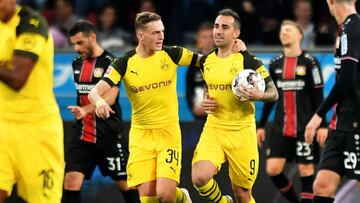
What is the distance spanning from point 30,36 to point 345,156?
2.75 metres

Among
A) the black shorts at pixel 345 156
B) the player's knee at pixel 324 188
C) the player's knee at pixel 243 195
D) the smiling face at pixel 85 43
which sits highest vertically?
the smiling face at pixel 85 43

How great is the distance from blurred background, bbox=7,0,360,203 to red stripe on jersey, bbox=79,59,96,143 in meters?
2.59

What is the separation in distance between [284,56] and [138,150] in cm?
275

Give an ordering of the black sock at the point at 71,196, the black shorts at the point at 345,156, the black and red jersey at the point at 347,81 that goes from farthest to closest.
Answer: the black sock at the point at 71,196
the black shorts at the point at 345,156
the black and red jersey at the point at 347,81

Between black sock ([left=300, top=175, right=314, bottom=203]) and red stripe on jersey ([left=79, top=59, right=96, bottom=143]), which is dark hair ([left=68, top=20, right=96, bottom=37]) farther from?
black sock ([left=300, top=175, right=314, bottom=203])

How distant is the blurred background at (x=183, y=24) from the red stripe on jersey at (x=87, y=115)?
259 cm

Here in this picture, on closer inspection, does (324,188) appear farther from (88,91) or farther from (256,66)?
(88,91)

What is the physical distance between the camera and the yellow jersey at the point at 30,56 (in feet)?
22.3

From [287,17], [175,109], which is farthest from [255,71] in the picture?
[287,17]

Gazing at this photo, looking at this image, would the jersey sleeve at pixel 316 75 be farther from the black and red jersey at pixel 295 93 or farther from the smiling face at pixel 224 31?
the smiling face at pixel 224 31

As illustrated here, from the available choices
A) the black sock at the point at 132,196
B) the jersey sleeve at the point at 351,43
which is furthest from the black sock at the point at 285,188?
the jersey sleeve at the point at 351,43

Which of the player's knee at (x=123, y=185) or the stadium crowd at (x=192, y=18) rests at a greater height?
the stadium crowd at (x=192, y=18)

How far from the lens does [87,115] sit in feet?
34.0

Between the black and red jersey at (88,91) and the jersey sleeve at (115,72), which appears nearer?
the jersey sleeve at (115,72)
